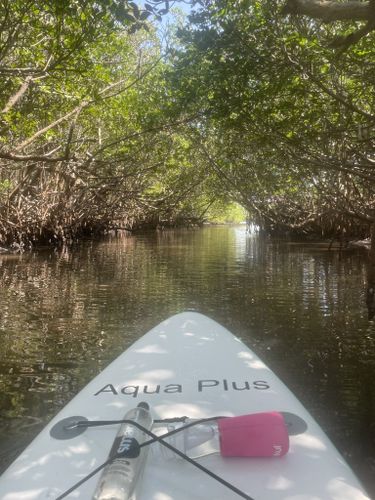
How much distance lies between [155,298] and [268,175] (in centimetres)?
817

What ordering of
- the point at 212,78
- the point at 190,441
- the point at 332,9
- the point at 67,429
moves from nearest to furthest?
1. the point at 190,441
2. the point at 67,429
3. the point at 332,9
4. the point at 212,78

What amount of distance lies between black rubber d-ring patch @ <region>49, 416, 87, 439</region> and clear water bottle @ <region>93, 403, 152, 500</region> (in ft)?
0.77

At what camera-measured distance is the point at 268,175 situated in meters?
14.4

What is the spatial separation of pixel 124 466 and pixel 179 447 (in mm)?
279

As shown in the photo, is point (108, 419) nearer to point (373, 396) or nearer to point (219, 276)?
point (373, 396)

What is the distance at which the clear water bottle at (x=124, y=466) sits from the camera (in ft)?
4.79

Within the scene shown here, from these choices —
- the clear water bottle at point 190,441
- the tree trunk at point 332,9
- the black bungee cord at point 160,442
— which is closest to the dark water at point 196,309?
the black bungee cord at point 160,442

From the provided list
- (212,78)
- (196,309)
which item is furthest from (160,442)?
(212,78)

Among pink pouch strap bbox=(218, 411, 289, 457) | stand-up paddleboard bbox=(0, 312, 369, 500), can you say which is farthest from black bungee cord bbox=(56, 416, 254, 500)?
pink pouch strap bbox=(218, 411, 289, 457)

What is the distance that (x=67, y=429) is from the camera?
2.02 metres

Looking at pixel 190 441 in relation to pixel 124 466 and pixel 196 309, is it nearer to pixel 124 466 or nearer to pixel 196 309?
pixel 124 466

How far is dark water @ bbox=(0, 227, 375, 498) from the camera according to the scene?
10.9 feet

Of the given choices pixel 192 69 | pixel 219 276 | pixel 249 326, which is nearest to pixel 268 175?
pixel 219 276

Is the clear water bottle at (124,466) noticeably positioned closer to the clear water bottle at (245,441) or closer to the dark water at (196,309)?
the clear water bottle at (245,441)
